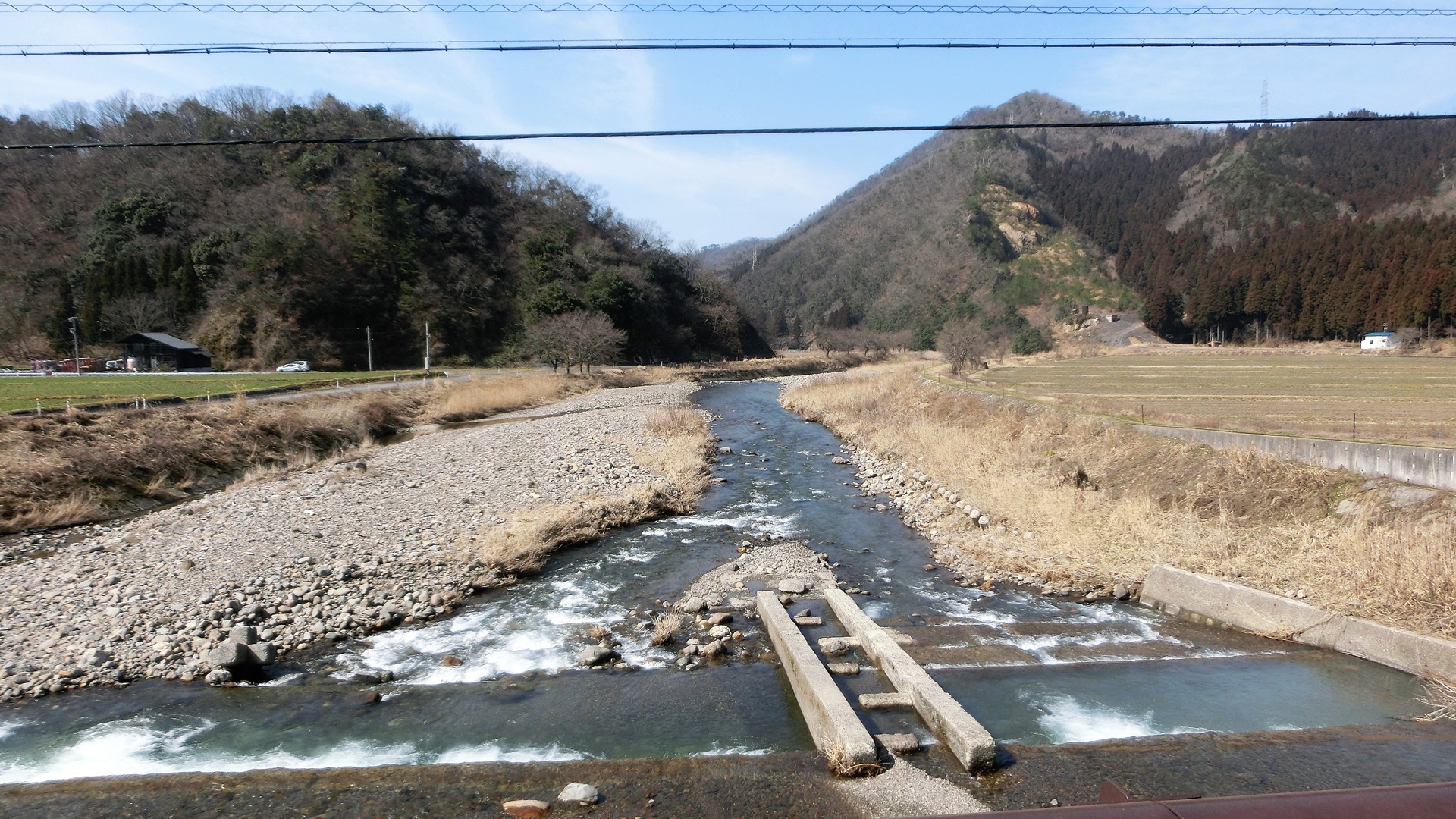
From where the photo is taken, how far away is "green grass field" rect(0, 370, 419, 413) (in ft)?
89.5

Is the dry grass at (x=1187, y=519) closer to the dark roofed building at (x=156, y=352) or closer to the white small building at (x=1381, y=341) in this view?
the white small building at (x=1381, y=341)

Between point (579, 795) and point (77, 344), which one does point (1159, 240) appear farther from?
point (579, 795)

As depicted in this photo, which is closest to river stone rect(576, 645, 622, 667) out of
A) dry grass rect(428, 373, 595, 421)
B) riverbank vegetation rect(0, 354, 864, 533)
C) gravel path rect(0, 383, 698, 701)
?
gravel path rect(0, 383, 698, 701)

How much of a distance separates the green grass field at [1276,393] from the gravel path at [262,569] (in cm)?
1579

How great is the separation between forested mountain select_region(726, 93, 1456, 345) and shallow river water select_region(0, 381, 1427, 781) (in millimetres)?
72162

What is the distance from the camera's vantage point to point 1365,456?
13.8 m

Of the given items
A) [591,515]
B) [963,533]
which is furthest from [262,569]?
[963,533]

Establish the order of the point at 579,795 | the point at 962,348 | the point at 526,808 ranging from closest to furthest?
1. the point at 526,808
2. the point at 579,795
3. the point at 962,348

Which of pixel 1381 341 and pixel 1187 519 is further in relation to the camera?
pixel 1381 341

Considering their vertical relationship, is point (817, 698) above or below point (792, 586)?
above

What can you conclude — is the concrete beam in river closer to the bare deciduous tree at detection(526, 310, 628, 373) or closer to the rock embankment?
the rock embankment

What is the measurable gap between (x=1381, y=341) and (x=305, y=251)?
294 feet

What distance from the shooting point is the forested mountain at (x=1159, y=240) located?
78.8 m

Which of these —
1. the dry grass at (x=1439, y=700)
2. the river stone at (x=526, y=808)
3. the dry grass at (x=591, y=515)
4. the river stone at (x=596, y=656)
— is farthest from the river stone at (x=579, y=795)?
the dry grass at (x=1439, y=700)
